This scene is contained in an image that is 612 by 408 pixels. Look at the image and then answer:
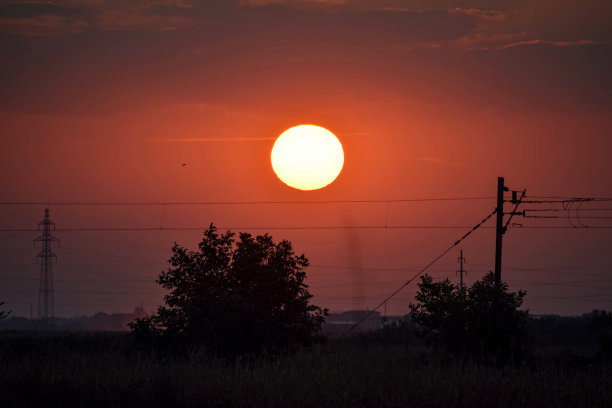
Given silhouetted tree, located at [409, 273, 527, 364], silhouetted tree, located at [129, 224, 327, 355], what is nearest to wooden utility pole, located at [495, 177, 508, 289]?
silhouetted tree, located at [409, 273, 527, 364]

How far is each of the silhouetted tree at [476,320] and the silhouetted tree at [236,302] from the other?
550cm

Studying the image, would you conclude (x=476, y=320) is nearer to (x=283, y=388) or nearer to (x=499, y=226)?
(x=499, y=226)

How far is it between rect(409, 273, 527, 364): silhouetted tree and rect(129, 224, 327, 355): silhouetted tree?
18.0 feet

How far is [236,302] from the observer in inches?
1236

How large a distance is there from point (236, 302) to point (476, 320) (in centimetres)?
1116

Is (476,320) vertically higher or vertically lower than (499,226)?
lower

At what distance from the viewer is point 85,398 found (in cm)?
2108

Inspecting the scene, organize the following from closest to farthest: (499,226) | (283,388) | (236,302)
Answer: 1. (283,388)
2. (236,302)
3. (499,226)

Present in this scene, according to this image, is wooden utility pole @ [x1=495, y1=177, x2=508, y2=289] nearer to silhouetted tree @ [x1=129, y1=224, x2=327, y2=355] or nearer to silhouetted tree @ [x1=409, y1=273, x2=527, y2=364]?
silhouetted tree @ [x1=409, y1=273, x2=527, y2=364]

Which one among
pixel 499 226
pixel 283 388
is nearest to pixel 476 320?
pixel 499 226

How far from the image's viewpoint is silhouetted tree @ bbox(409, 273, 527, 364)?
110 ft

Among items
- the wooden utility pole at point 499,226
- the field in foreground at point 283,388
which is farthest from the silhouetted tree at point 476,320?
the field in foreground at point 283,388

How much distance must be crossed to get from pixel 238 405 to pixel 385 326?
6927 centimetres

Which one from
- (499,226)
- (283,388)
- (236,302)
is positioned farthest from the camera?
(499,226)
